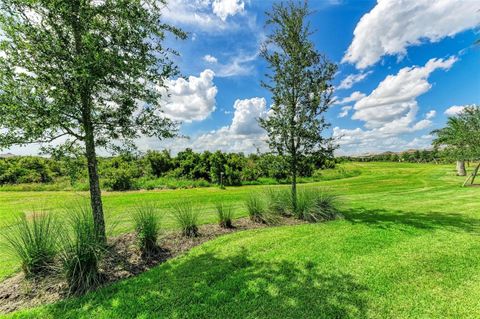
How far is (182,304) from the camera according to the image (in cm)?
338

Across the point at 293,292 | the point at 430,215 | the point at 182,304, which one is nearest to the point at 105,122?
the point at 182,304

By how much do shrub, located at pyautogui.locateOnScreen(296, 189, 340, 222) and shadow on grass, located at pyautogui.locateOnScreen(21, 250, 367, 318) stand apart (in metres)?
3.28

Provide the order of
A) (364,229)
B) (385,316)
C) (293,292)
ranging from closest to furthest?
(385,316)
(293,292)
(364,229)

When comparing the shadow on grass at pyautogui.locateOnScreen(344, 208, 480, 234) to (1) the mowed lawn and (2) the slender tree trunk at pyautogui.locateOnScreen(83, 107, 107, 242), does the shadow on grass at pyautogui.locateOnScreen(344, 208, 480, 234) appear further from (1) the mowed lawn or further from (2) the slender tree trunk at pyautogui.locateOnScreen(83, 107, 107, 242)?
(2) the slender tree trunk at pyautogui.locateOnScreen(83, 107, 107, 242)

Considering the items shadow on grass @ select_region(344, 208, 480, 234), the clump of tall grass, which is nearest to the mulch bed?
the clump of tall grass

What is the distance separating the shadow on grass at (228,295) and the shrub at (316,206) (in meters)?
3.28

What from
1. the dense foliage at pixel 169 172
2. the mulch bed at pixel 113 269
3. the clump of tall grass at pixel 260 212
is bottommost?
the mulch bed at pixel 113 269

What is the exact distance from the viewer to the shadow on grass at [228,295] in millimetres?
3190

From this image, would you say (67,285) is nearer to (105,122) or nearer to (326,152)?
(105,122)

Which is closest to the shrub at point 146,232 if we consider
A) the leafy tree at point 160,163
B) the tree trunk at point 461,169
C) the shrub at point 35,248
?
the shrub at point 35,248

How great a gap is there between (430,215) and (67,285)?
970 cm

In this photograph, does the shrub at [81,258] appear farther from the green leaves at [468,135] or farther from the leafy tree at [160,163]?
the green leaves at [468,135]

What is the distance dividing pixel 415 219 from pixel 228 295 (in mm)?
6652

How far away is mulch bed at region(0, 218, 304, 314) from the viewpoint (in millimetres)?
3646
